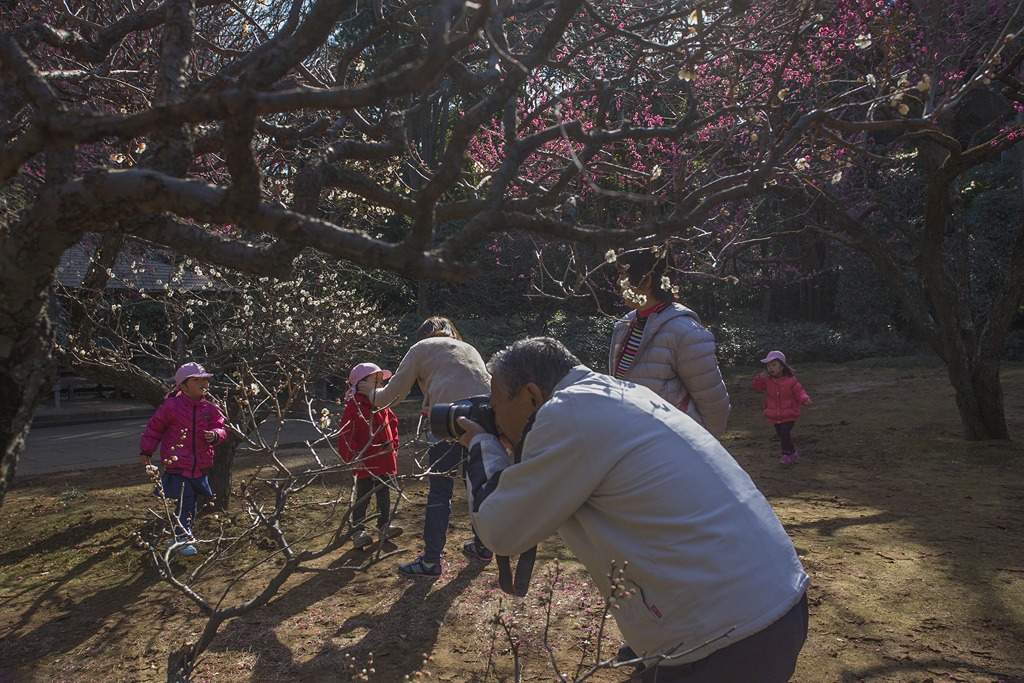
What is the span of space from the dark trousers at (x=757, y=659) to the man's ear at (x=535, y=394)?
765 mm

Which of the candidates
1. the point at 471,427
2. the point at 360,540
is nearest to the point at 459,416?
the point at 471,427

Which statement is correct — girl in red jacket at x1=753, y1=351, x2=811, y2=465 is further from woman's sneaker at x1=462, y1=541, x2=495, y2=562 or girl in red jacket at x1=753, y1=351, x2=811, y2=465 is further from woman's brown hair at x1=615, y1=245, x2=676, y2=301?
woman's brown hair at x1=615, y1=245, x2=676, y2=301

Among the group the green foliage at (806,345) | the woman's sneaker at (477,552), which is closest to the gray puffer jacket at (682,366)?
the woman's sneaker at (477,552)

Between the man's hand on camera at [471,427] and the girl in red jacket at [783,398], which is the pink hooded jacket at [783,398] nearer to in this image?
the girl in red jacket at [783,398]

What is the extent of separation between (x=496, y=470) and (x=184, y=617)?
270 cm

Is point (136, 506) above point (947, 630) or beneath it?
above

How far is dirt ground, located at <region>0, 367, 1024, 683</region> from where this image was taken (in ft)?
10.4

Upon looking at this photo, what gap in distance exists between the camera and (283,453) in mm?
8523

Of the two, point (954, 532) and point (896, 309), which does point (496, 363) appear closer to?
point (954, 532)

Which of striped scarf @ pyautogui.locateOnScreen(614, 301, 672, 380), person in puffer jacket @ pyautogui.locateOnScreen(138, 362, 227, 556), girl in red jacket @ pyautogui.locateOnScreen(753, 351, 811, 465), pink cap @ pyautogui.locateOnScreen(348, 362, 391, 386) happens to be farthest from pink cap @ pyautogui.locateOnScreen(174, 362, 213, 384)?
girl in red jacket @ pyautogui.locateOnScreen(753, 351, 811, 465)

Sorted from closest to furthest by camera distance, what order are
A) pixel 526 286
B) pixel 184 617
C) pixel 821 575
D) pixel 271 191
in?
pixel 184 617, pixel 821 575, pixel 271 191, pixel 526 286

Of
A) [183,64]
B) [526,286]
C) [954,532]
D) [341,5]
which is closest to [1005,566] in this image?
[954,532]

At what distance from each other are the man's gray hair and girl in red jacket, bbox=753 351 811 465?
587 cm

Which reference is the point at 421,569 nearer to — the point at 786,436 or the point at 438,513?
the point at 438,513
